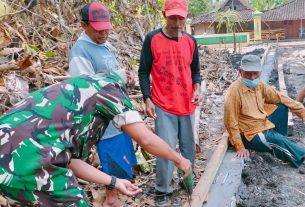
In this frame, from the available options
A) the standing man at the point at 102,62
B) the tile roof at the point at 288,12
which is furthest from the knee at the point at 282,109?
the tile roof at the point at 288,12

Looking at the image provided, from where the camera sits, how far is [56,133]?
1.94 meters

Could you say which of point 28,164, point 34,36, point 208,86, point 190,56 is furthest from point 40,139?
point 208,86

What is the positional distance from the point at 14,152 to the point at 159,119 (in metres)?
1.95

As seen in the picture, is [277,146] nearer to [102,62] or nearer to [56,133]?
[102,62]

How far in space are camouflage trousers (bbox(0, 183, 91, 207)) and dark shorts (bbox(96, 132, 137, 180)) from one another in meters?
1.20

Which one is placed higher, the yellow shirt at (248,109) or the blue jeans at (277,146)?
the yellow shirt at (248,109)

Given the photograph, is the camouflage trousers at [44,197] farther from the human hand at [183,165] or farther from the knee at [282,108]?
the knee at [282,108]

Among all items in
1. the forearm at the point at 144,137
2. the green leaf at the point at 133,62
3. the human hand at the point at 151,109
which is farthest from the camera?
the green leaf at the point at 133,62

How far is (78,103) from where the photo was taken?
1.98m

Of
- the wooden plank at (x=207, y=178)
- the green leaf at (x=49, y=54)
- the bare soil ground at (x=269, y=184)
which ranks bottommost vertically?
the bare soil ground at (x=269, y=184)

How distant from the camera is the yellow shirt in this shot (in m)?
4.62

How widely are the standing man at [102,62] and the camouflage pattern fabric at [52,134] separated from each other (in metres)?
1.02

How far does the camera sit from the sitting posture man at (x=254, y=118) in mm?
4605

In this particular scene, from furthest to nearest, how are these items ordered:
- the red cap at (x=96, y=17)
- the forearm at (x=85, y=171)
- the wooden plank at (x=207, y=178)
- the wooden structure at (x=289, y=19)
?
1. the wooden structure at (x=289, y=19)
2. the wooden plank at (x=207, y=178)
3. the red cap at (x=96, y=17)
4. the forearm at (x=85, y=171)
